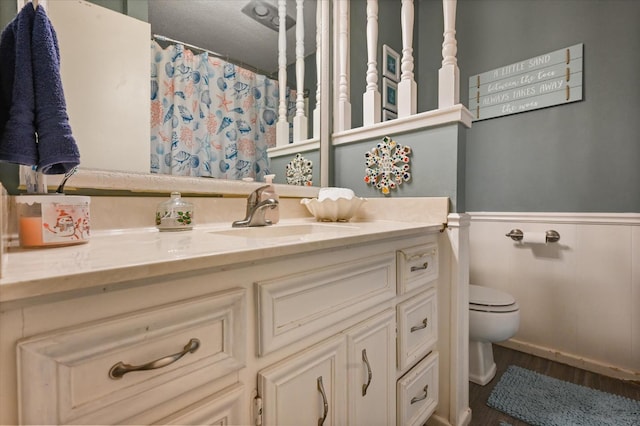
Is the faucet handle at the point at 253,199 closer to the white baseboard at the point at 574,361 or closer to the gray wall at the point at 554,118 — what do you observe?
the gray wall at the point at 554,118

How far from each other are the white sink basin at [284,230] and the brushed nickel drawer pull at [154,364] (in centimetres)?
47

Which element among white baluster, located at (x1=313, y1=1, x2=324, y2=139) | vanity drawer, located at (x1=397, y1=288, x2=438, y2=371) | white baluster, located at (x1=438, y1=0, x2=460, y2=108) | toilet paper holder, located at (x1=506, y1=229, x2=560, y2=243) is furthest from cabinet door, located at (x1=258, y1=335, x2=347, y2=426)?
toilet paper holder, located at (x1=506, y1=229, x2=560, y2=243)

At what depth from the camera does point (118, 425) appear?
0.41 metres

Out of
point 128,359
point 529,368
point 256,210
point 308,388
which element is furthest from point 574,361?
point 128,359

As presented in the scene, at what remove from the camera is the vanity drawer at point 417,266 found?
3.04 feet

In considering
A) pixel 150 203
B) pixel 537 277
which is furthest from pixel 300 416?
pixel 537 277

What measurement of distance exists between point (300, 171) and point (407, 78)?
62 centimetres

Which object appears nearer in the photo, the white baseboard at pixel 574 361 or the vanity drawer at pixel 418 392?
the vanity drawer at pixel 418 392

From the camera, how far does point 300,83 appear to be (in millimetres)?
1453

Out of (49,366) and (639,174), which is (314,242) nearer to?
(49,366)

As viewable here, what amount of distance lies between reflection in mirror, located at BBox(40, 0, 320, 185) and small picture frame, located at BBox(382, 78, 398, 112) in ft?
2.56

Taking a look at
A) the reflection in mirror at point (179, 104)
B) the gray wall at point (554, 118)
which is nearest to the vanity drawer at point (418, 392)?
the gray wall at point (554, 118)

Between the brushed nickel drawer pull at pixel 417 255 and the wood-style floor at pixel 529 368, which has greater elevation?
the brushed nickel drawer pull at pixel 417 255

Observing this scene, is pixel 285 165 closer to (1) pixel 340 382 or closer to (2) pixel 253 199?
(2) pixel 253 199
